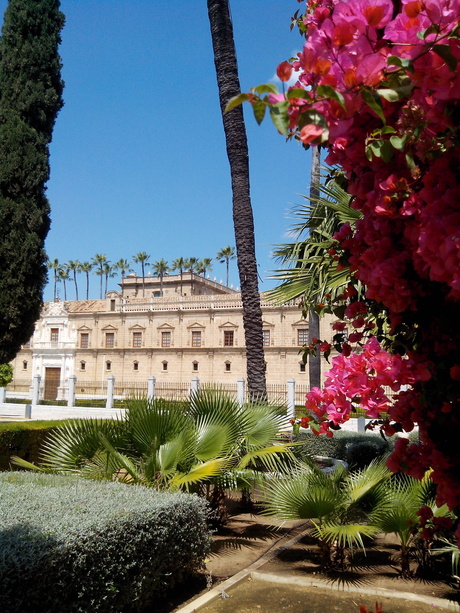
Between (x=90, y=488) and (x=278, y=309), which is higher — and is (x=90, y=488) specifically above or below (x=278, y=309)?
below

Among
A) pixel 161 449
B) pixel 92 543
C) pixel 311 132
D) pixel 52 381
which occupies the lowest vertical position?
pixel 92 543

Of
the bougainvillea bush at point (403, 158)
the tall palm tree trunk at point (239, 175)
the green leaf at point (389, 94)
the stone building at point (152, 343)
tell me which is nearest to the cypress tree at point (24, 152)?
the tall palm tree trunk at point (239, 175)

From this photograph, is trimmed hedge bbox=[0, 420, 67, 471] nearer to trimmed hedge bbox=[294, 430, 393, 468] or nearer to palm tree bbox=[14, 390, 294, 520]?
palm tree bbox=[14, 390, 294, 520]

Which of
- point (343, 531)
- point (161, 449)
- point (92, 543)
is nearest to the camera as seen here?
point (92, 543)

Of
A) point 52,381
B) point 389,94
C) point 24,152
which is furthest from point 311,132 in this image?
point 52,381

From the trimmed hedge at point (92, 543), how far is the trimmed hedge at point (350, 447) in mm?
5627

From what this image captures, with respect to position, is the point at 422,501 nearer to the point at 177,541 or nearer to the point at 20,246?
the point at 177,541

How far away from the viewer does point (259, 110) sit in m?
0.98

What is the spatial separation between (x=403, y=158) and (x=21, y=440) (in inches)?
385

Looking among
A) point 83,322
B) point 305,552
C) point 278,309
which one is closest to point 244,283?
point 305,552

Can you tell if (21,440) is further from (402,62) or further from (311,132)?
(402,62)

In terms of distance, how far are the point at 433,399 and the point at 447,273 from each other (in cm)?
45

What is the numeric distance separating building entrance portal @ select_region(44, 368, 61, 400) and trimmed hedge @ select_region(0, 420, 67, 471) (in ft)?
128

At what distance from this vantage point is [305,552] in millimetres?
5711
